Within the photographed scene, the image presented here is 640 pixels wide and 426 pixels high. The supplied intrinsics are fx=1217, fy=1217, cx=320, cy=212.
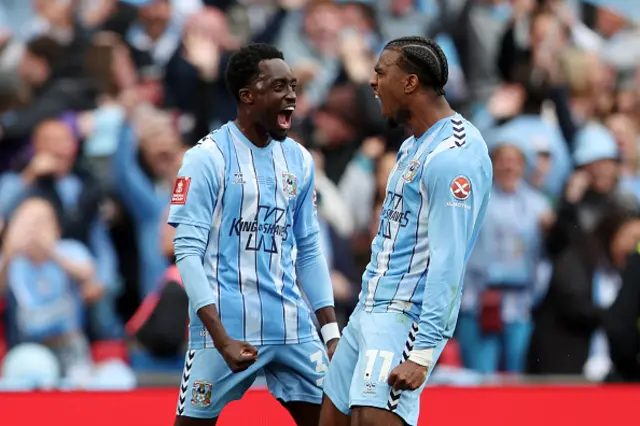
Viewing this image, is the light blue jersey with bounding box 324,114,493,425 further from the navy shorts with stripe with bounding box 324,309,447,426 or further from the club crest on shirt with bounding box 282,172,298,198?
the club crest on shirt with bounding box 282,172,298,198

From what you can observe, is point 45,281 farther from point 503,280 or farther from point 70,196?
point 503,280

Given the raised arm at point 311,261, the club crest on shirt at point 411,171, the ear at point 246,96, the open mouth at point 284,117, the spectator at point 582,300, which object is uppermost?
the ear at point 246,96

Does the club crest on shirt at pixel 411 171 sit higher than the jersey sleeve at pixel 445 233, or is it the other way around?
the club crest on shirt at pixel 411 171

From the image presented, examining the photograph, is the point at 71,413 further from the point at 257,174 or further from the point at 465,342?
the point at 465,342

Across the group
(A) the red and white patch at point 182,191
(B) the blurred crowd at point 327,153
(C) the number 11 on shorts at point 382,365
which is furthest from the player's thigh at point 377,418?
(B) the blurred crowd at point 327,153

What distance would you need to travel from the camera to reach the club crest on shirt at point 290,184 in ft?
16.2

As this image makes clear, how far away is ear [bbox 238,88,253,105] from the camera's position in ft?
16.2

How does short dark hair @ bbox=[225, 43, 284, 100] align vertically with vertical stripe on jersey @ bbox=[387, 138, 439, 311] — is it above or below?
above

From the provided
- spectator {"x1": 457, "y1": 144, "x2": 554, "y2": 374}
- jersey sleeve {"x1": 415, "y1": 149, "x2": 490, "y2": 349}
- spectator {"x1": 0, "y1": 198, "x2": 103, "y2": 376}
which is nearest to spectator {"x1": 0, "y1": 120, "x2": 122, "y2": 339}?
spectator {"x1": 0, "y1": 198, "x2": 103, "y2": 376}

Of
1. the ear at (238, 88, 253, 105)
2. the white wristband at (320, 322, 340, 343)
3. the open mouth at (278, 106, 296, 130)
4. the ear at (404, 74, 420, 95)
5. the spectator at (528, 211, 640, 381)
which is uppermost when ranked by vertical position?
the ear at (404, 74, 420, 95)

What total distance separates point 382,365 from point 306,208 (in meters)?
0.97

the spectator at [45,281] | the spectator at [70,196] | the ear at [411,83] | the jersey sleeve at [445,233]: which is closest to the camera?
the jersey sleeve at [445,233]

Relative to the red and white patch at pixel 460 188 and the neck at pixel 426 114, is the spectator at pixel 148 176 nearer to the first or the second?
the neck at pixel 426 114

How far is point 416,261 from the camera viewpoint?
4.41 m
